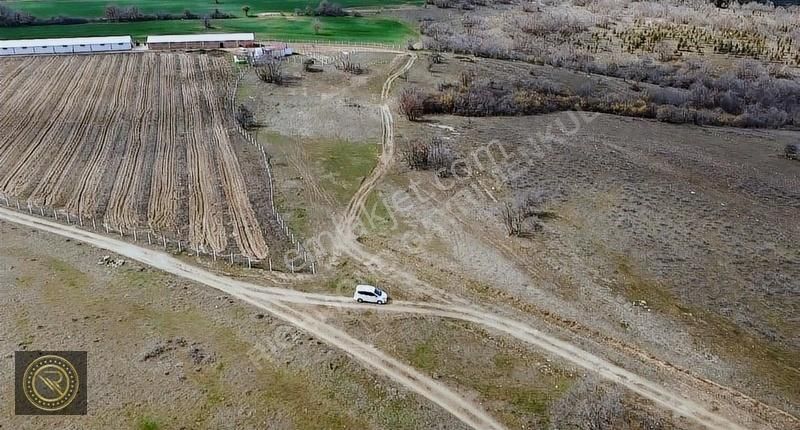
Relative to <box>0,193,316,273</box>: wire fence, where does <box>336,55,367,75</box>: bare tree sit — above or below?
above

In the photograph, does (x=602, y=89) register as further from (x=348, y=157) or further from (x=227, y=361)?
(x=227, y=361)

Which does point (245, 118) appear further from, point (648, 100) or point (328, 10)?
point (328, 10)

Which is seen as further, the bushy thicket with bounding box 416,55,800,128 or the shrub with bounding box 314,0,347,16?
the shrub with bounding box 314,0,347,16

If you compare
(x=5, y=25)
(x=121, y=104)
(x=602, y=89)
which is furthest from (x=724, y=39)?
(x=5, y=25)

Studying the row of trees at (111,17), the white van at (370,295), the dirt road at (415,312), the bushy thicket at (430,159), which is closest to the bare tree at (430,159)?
the bushy thicket at (430,159)

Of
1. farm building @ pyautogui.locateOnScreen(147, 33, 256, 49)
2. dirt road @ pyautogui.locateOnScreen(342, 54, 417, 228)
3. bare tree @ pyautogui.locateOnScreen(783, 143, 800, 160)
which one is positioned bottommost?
dirt road @ pyautogui.locateOnScreen(342, 54, 417, 228)

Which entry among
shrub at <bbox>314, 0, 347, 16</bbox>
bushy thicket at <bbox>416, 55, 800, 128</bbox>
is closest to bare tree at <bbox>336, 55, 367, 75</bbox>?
bushy thicket at <bbox>416, 55, 800, 128</bbox>

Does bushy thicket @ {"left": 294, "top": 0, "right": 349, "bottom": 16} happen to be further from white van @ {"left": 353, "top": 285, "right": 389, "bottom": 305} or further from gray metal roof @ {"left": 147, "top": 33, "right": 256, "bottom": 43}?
white van @ {"left": 353, "top": 285, "right": 389, "bottom": 305}
